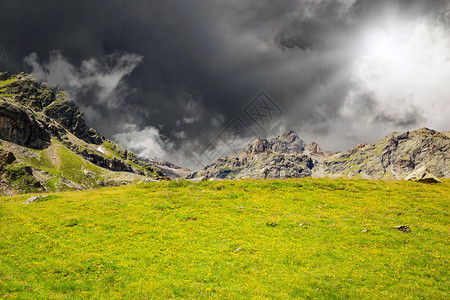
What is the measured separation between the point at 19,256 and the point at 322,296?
25593 millimetres

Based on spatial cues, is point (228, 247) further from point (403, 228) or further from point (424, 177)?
point (424, 177)

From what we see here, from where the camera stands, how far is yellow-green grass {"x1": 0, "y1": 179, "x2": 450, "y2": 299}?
17.6m

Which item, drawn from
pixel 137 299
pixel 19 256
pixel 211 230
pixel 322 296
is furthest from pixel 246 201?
pixel 19 256

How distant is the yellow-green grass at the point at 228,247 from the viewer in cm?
1758

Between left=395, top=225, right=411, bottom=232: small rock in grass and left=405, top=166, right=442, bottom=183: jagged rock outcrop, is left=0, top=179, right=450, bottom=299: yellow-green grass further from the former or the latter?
left=405, top=166, right=442, bottom=183: jagged rock outcrop

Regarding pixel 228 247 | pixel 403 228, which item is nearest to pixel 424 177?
pixel 403 228

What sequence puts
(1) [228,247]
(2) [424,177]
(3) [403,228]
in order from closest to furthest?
1. (1) [228,247]
2. (3) [403,228]
3. (2) [424,177]

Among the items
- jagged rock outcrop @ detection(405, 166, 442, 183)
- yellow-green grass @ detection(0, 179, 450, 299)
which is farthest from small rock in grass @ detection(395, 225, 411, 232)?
jagged rock outcrop @ detection(405, 166, 442, 183)

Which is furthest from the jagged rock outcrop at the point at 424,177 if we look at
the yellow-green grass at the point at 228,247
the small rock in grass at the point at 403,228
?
the small rock in grass at the point at 403,228

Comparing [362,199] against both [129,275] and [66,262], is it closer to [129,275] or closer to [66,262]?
[129,275]

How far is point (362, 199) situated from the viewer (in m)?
38.4

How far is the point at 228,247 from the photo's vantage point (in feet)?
78.2

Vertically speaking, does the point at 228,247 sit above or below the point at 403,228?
below

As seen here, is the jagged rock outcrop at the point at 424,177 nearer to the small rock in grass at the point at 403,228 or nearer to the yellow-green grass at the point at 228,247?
the yellow-green grass at the point at 228,247
